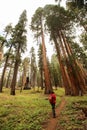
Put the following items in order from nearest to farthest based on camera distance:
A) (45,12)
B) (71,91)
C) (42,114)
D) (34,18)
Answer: (42,114) < (71,91) < (45,12) < (34,18)

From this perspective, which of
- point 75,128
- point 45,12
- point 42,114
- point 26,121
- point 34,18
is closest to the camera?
point 75,128

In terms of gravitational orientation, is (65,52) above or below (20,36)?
below

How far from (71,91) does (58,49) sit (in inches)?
291

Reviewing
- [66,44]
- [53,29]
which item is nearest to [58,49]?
[66,44]

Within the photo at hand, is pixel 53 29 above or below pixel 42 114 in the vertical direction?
above

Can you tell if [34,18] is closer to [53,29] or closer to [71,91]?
[53,29]

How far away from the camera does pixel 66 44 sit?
1062 inches

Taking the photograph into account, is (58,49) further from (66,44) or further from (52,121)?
(52,121)

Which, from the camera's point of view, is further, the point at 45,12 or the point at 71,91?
the point at 45,12

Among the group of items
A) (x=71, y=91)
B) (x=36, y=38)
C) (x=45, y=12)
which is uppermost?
(x=45, y=12)

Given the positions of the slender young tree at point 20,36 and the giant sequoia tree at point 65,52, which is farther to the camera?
the slender young tree at point 20,36

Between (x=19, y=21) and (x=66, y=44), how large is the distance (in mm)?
9987

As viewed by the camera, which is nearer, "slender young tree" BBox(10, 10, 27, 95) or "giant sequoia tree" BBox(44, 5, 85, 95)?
"giant sequoia tree" BBox(44, 5, 85, 95)

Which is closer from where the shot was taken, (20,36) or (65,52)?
(65,52)
